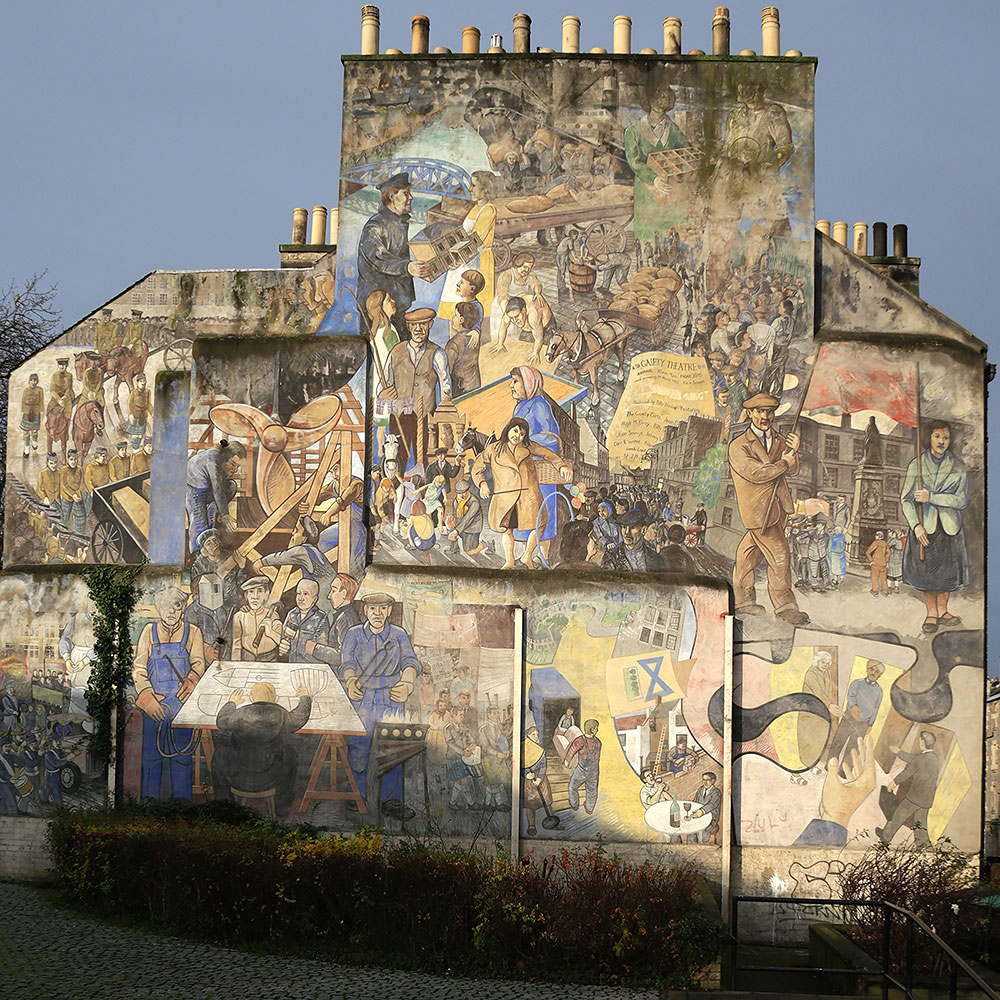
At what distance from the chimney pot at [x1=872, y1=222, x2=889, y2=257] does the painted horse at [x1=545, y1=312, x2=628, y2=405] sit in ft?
31.9

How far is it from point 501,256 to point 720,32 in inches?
188

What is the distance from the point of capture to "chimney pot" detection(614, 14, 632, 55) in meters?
18.2

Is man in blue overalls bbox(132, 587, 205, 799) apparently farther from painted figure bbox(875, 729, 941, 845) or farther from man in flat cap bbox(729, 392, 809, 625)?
painted figure bbox(875, 729, 941, 845)

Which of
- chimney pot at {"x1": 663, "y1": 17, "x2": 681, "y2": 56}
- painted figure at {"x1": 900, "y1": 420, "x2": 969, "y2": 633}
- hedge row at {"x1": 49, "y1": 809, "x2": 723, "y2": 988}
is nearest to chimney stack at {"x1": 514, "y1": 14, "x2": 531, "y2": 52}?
chimney pot at {"x1": 663, "y1": 17, "x2": 681, "y2": 56}

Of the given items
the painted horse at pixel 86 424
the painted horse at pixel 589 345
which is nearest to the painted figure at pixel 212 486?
the painted horse at pixel 86 424

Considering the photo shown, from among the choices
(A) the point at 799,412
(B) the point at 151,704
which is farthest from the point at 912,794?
(B) the point at 151,704

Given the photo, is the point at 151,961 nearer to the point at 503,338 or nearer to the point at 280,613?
the point at 280,613

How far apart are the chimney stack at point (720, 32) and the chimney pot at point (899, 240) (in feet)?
27.1

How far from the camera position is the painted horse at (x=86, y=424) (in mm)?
18812

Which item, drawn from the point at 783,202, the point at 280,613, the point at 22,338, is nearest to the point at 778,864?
the point at 280,613

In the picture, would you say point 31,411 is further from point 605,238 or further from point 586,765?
point 586,765

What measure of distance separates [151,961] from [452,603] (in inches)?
254

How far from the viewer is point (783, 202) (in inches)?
702

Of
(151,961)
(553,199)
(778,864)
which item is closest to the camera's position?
(151,961)
